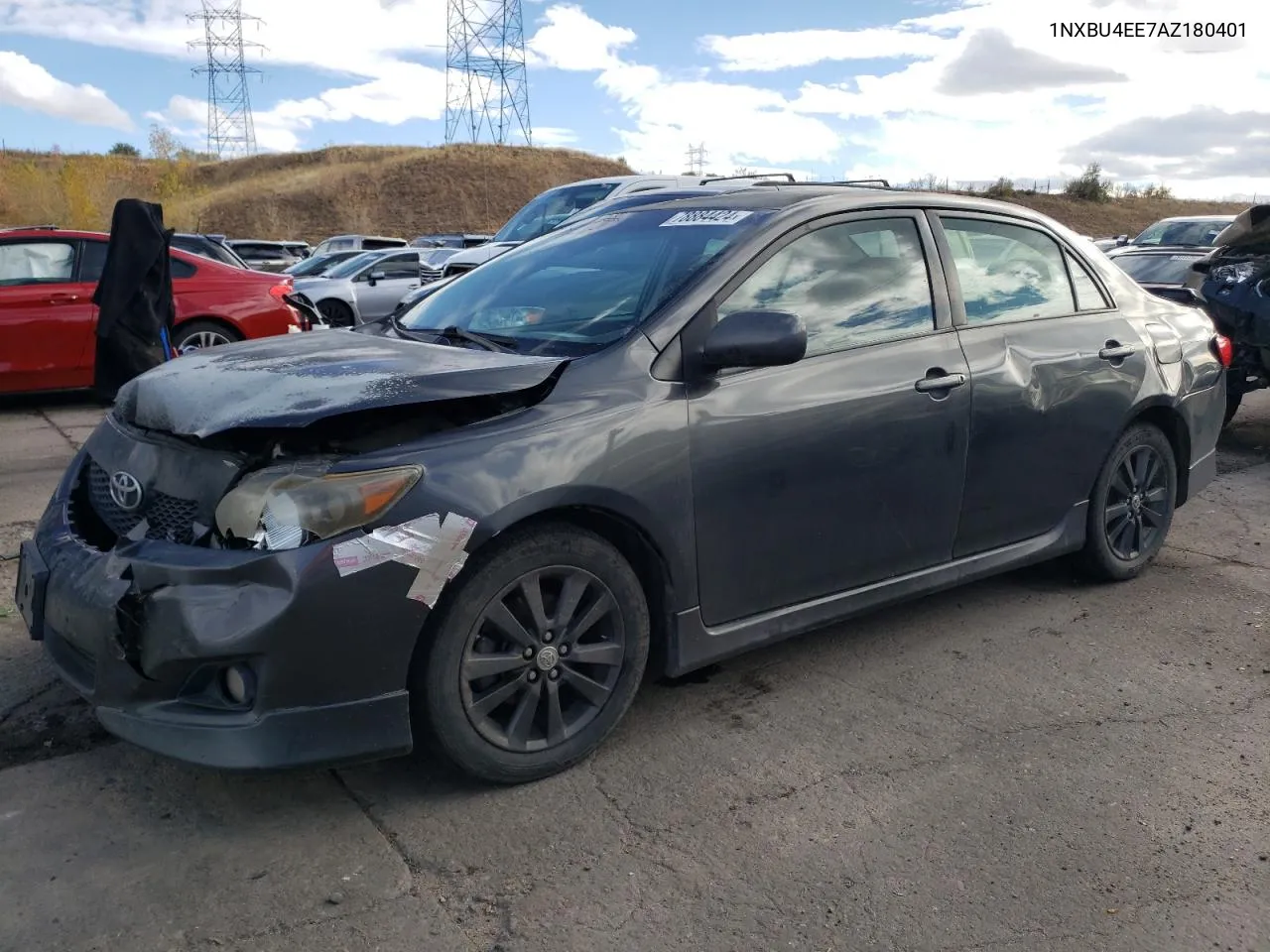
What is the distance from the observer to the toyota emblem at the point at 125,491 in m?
3.06

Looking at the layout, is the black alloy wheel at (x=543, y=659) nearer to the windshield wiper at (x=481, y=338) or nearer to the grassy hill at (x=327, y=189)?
the windshield wiper at (x=481, y=338)

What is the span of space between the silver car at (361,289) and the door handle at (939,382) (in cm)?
1216

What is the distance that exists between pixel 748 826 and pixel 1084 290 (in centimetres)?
295

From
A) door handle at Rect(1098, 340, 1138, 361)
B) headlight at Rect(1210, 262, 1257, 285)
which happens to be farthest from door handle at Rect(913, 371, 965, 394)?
headlight at Rect(1210, 262, 1257, 285)

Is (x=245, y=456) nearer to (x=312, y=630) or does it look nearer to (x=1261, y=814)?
(x=312, y=630)

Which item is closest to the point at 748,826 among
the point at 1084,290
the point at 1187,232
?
the point at 1084,290

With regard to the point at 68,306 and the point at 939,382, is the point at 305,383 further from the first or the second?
the point at 68,306

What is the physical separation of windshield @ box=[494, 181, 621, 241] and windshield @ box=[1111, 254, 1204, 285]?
5303 mm

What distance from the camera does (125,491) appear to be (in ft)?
10.2

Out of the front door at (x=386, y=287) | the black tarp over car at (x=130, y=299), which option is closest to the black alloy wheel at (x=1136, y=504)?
the black tarp over car at (x=130, y=299)

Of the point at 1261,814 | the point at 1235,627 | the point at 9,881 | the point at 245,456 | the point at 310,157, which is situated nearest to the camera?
the point at 9,881

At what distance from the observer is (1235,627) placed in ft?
14.7

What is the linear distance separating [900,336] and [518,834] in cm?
216

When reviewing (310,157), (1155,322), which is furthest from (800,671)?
(310,157)
